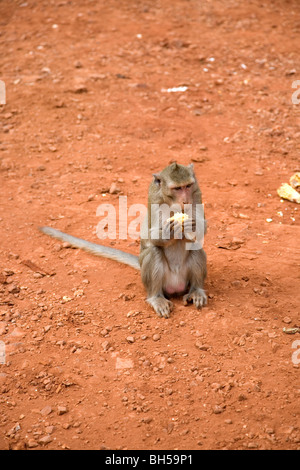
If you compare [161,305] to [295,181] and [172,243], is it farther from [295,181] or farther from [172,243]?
[295,181]

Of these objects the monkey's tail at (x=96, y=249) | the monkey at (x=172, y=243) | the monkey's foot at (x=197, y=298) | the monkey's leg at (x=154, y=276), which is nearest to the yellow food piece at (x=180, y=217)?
the monkey at (x=172, y=243)

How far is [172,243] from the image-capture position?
593cm

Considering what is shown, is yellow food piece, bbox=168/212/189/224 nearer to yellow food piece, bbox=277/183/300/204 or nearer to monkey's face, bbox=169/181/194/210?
monkey's face, bbox=169/181/194/210

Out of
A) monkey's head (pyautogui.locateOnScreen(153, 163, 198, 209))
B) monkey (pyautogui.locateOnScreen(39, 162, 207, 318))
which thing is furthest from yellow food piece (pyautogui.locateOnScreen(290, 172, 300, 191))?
monkey's head (pyautogui.locateOnScreen(153, 163, 198, 209))

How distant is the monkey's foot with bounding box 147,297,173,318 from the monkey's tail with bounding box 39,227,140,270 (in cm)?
68

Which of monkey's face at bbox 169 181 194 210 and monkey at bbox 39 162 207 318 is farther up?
monkey's face at bbox 169 181 194 210

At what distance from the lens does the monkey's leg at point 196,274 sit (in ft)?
19.5

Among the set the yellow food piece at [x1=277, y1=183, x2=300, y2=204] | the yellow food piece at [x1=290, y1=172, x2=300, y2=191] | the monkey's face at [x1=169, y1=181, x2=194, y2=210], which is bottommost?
the yellow food piece at [x1=277, y1=183, x2=300, y2=204]

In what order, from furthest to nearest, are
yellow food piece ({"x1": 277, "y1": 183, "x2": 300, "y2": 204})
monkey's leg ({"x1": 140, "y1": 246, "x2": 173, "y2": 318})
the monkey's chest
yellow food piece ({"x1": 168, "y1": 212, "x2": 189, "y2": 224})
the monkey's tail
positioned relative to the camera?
yellow food piece ({"x1": 277, "y1": 183, "x2": 300, "y2": 204})
the monkey's tail
the monkey's chest
monkey's leg ({"x1": 140, "y1": 246, "x2": 173, "y2": 318})
yellow food piece ({"x1": 168, "y1": 212, "x2": 189, "y2": 224})

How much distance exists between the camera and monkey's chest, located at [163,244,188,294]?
19.6 feet

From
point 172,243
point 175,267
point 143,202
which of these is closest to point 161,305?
point 175,267

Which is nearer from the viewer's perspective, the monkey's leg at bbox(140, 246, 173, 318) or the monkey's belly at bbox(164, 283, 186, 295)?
the monkey's leg at bbox(140, 246, 173, 318)

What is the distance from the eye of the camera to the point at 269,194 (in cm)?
803

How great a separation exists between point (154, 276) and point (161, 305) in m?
0.31
